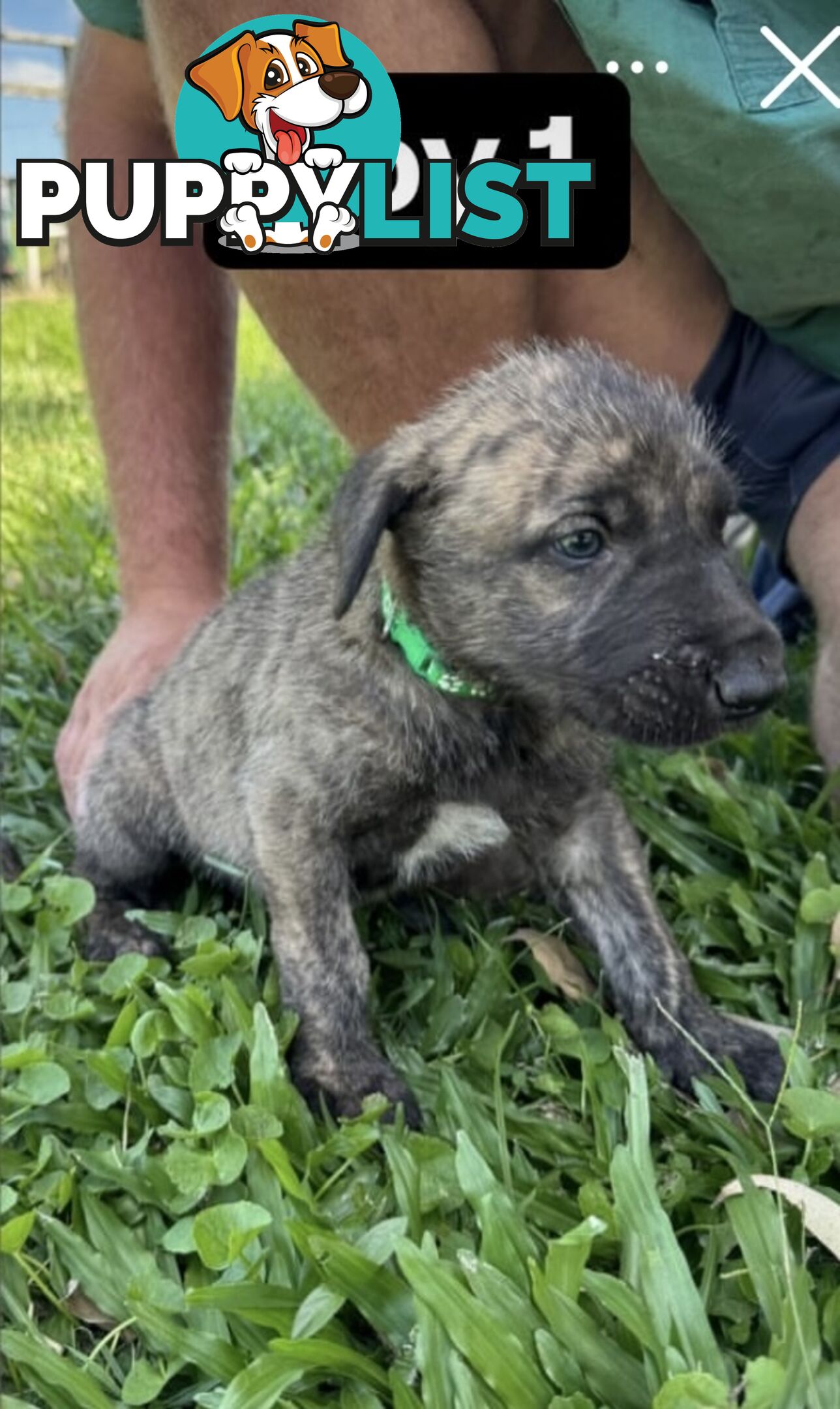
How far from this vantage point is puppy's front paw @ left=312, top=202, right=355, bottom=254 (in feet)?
6.44

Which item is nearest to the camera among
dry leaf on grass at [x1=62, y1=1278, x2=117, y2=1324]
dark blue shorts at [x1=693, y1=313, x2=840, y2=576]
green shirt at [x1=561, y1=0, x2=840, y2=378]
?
dry leaf on grass at [x1=62, y1=1278, x2=117, y2=1324]

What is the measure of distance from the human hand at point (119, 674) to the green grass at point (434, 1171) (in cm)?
23

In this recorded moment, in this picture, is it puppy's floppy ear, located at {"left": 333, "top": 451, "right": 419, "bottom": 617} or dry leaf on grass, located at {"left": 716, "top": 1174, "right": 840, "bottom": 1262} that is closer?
dry leaf on grass, located at {"left": 716, "top": 1174, "right": 840, "bottom": 1262}

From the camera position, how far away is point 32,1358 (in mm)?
1699

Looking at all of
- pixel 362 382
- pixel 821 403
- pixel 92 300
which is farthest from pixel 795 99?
pixel 92 300

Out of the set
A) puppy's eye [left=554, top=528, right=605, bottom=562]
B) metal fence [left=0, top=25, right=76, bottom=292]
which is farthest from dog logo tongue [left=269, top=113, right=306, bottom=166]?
puppy's eye [left=554, top=528, right=605, bottom=562]

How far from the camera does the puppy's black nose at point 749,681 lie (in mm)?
2031

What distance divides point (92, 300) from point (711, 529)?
5.93 ft

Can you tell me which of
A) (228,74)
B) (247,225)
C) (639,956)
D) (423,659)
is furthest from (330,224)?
(639,956)

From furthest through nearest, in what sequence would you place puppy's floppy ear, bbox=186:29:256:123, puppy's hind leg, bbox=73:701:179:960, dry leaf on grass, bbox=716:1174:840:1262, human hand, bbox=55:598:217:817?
human hand, bbox=55:598:217:817 < puppy's hind leg, bbox=73:701:179:960 < puppy's floppy ear, bbox=186:29:256:123 < dry leaf on grass, bbox=716:1174:840:1262

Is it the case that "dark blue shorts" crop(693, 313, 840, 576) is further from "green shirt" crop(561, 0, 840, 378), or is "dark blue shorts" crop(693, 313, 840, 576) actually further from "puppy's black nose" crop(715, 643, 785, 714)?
"puppy's black nose" crop(715, 643, 785, 714)

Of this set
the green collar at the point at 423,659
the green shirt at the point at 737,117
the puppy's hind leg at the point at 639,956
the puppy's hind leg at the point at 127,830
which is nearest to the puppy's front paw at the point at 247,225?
the green collar at the point at 423,659

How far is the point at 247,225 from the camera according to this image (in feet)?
6.71

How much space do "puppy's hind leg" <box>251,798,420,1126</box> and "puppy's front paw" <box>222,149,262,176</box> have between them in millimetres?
1065
